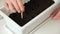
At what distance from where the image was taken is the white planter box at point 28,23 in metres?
0.47

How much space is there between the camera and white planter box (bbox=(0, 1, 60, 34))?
474 mm

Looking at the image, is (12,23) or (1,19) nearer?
(12,23)

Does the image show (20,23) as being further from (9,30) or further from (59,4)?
(59,4)

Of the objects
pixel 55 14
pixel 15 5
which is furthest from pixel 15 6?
pixel 55 14

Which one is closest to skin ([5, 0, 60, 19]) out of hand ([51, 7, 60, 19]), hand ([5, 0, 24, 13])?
hand ([5, 0, 24, 13])

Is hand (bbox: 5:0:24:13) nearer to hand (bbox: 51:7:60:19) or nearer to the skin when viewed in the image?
the skin

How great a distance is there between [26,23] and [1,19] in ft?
0.47

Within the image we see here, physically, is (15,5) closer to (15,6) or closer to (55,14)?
(15,6)

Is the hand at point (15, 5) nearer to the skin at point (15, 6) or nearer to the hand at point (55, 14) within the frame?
the skin at point (15, 6)

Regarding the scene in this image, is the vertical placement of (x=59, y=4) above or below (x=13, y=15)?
above

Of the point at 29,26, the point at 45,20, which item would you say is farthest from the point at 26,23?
the point at 45,20

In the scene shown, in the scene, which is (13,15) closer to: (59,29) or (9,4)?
(9,4)

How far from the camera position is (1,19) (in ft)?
1.93

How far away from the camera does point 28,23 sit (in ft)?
1.56
